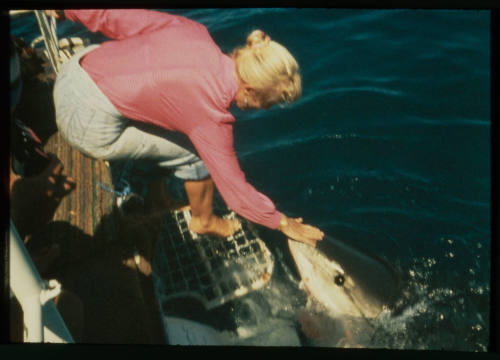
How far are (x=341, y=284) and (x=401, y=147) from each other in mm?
668

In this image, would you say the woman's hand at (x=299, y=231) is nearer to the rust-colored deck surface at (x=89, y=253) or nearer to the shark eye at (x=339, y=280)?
the shark eye at (x=339, y=280)

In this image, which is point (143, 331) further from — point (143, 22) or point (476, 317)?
point (476, 317)

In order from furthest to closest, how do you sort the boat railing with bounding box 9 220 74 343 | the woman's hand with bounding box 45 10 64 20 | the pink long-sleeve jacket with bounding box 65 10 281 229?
the woman's hand with bounding box 45 10 64 20
the pink long-sleeve jacket with bounding box 65 10 281 229
the boat railing with bounding box 9 220 74 343

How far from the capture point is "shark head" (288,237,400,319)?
1818 millimetres

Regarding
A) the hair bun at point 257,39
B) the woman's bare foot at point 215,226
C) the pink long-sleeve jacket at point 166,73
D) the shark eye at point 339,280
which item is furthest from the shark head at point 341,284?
the hair bun at point 257,39

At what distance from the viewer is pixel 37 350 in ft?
5.60

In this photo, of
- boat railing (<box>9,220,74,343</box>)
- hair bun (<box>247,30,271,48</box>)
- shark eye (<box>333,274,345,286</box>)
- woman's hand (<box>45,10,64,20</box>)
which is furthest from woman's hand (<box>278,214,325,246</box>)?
woman's hand (<box>45,10,64,20</box>)

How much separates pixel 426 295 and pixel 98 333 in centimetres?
142

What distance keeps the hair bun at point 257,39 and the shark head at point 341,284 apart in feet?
2.84

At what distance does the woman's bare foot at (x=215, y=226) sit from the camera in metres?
1.82

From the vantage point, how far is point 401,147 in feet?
5.90

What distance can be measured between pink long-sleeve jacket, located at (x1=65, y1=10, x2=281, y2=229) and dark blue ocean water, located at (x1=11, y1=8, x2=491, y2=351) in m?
0.13

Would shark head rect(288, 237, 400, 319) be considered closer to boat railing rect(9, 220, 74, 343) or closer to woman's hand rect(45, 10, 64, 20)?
boat railing rect(9, 220, 74, 343)

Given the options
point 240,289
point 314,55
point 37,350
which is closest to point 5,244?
point 37,350
